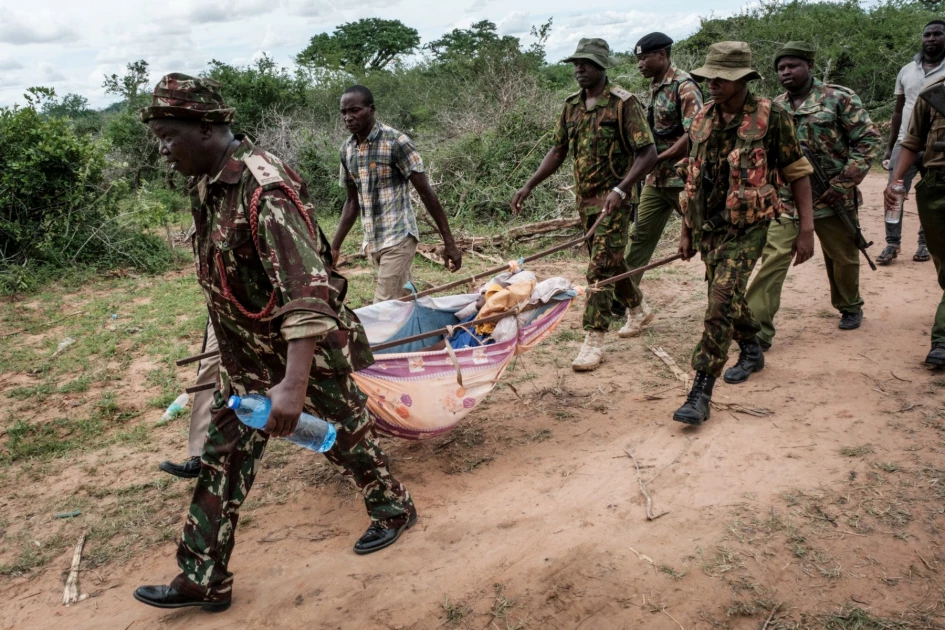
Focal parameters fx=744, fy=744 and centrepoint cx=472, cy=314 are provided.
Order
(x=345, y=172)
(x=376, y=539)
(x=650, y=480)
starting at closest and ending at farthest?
(x=376, y=539) → (x=650, y=480) → (x=345, y=172)

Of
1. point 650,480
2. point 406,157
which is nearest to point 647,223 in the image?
point 406,157

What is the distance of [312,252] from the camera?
225 centimetres

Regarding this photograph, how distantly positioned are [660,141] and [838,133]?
1.13 m

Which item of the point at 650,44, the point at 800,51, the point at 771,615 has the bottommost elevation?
the point at 771,615

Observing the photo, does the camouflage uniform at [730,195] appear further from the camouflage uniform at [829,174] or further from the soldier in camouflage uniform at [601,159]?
the camouflage uniform at [829,174]

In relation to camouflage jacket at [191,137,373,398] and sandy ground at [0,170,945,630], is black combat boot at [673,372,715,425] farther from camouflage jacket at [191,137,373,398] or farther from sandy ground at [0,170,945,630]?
camouflage jacket at [191,137,373,398]

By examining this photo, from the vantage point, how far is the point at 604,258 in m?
4.64

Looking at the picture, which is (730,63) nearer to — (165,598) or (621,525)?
(621,525)

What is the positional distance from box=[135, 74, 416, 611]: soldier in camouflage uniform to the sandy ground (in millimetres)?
384

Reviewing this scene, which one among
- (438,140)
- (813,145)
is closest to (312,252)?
(813,145)

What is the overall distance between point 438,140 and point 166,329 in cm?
644

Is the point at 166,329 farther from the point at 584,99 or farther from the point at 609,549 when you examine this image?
the point at 609,549

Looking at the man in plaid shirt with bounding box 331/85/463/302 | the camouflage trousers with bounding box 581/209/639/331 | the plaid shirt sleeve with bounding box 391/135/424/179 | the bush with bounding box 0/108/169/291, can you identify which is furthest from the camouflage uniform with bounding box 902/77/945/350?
the bush with bounding box 0/108/169/291

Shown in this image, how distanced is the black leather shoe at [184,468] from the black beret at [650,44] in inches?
146
